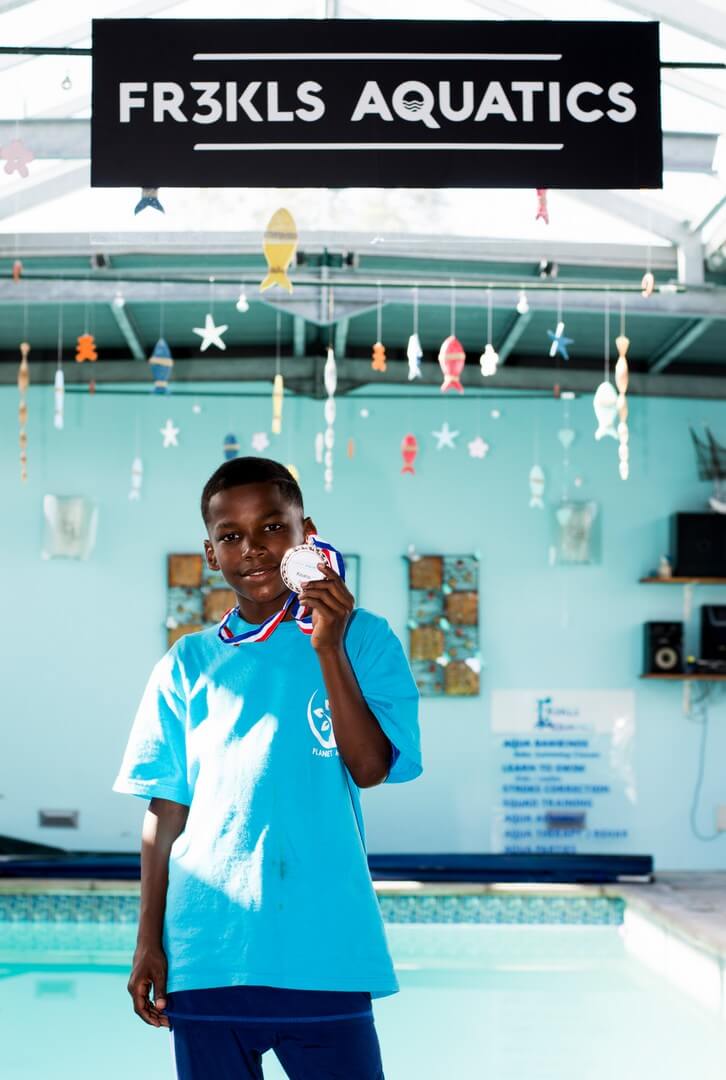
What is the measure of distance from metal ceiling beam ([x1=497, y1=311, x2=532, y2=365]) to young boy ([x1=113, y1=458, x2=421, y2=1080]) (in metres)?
6.09

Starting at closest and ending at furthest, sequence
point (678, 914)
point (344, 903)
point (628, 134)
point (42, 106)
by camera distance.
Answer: point (344, 903) → point (628, 134) → point (42, 106) → point (678, 914)

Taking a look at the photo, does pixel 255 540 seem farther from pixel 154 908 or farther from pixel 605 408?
pixel 605 408

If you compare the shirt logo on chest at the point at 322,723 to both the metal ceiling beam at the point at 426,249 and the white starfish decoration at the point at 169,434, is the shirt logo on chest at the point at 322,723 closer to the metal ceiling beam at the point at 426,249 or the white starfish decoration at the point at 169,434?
the metal ceiling beam at the point at 426,249

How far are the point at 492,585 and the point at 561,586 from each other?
0.46 m

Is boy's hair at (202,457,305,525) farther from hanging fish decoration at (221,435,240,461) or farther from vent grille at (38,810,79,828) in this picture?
vent grille at (38,810,79,828)

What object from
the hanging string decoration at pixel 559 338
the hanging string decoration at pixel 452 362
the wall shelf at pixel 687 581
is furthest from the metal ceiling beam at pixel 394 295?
the wall shelf at pixel 687 581

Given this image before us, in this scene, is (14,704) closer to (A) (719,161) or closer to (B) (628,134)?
(A) (719,161)

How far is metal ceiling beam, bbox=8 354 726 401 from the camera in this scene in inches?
332

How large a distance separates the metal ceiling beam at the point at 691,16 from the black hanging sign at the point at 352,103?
7.74 feet

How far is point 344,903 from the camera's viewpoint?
1414mm

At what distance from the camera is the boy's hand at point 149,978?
4.64ft

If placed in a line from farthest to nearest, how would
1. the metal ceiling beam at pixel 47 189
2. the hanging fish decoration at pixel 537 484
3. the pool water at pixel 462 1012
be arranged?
the hanging fish decoration at pixel 537 484
the metal ceiling beam at pixel 47 189
the pool water at pixel 462 1012

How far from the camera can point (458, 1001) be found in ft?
18.6

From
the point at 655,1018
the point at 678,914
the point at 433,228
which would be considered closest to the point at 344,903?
the point at 433,228
